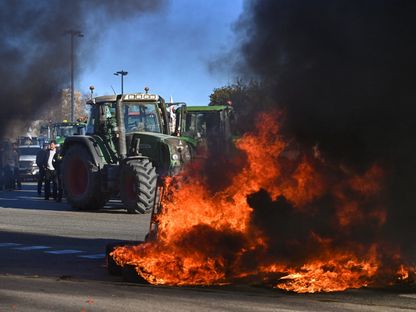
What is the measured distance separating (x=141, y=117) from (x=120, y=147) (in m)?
0.96

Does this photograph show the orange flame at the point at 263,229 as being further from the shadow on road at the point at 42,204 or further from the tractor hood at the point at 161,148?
the shadow on road at the point at 42,204

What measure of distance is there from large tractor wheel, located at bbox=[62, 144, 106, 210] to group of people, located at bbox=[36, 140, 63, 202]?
94.9 inches

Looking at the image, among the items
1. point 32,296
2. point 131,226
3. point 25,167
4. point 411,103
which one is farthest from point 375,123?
point 25,167

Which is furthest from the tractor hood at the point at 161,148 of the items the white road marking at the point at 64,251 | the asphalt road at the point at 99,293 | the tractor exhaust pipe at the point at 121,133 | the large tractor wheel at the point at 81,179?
the white road marking at the point at 64,251

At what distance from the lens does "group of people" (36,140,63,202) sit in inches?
928

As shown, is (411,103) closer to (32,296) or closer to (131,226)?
(32,296)

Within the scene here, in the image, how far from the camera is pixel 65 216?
18.3 m

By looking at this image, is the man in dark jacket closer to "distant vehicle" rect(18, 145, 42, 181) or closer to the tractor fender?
the tractor fender

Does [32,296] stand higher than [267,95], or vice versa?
[267,95]

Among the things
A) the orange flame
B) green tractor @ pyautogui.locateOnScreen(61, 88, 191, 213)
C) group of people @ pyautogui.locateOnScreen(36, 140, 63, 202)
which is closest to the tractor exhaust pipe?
green tractor @ pyautogui.locateOnScreen(61, 88, 191, 213)

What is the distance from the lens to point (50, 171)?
79.5 ft

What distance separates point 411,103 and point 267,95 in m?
1.82

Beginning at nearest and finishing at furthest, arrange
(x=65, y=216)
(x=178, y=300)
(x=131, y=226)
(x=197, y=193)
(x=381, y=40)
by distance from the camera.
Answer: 1. (x=178, y=300)
2. (x=381, y=40)
3. (x=197, y=193)
4. (x=131, y=226)
5. (x=65, y=216)

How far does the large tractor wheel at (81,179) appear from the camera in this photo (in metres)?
19.7
